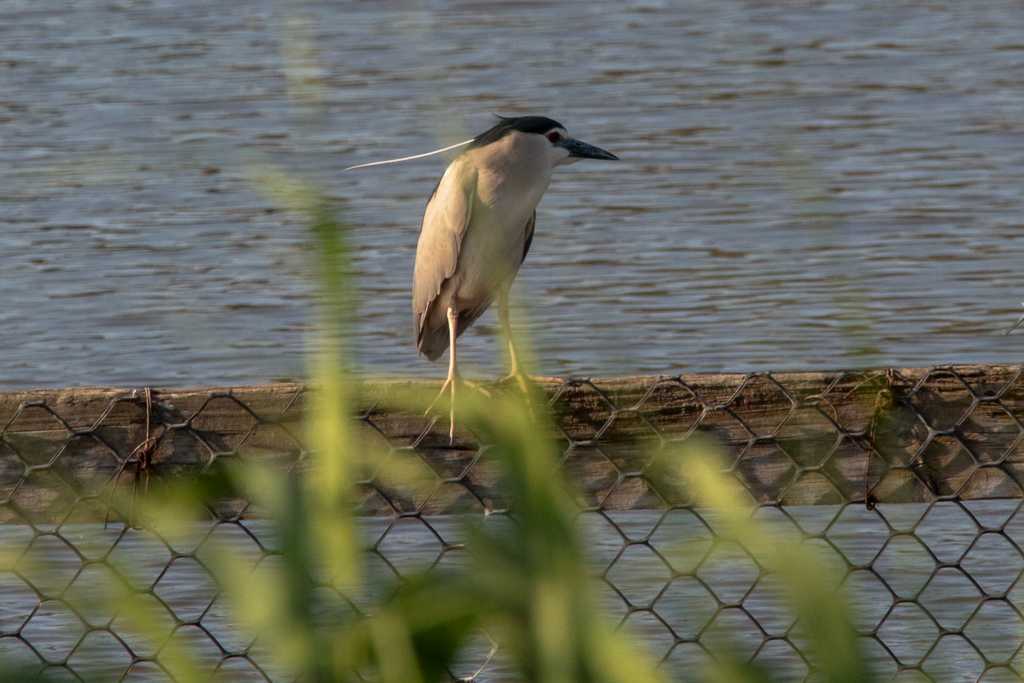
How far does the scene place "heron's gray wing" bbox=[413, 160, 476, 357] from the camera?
445cm

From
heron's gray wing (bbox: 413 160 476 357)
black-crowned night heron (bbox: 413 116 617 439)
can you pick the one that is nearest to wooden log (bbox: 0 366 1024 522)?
black-crowned night heron (bbox: 413 116 617 439)

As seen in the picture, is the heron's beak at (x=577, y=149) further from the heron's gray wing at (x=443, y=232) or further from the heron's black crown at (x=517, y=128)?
the heron's gray wing at (x=443, y=232)

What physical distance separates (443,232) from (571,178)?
6128 mm

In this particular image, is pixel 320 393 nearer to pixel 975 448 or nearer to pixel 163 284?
pixel 975 448

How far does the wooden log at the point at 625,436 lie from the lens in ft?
8.03

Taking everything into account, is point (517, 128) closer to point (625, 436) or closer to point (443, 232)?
point (443, 232)

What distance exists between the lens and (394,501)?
2.44 metres

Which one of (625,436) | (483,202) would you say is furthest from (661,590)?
(483,202)

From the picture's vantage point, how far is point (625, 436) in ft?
8.30

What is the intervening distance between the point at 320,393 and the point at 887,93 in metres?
11.6

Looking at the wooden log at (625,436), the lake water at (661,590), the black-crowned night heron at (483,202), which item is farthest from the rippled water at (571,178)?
the wooden log at (625,436)

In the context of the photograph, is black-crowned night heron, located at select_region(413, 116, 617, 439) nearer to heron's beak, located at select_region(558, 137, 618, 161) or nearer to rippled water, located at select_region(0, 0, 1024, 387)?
heron's beak, located at select_region(558, 137, 618, 161)

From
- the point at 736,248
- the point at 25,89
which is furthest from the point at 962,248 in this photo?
the point at 25,89

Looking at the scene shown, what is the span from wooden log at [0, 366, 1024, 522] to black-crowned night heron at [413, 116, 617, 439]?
1.73 meters
